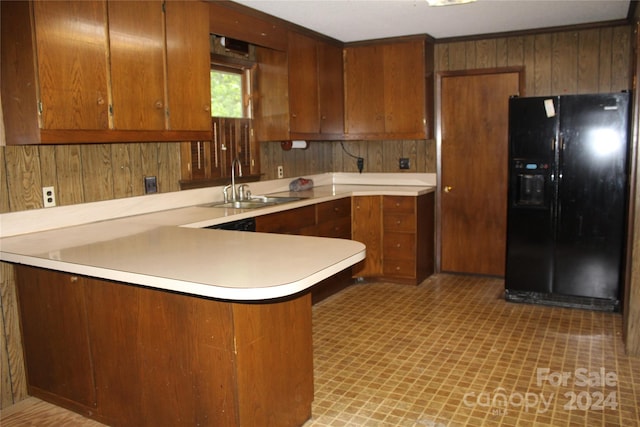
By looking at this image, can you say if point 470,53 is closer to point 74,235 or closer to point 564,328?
point 564,328

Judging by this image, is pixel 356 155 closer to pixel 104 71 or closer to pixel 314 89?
pixel 314 89

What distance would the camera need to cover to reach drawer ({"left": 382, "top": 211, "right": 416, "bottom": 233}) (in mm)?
4797

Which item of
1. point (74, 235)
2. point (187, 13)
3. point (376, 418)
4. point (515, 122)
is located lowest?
point (376, 418)

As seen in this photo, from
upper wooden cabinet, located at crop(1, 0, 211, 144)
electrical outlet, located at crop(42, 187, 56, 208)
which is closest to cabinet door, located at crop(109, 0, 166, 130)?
upper wooden cabinet, located at crop(1, 0, 211, 144)

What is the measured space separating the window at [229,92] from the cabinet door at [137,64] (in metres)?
1.00

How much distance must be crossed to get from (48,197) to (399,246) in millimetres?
3010

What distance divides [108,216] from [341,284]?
7.40 ft

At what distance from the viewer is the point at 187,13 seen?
3.20 m

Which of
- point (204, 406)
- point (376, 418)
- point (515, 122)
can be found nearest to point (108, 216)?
point (204, 406)

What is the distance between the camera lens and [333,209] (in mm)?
4594

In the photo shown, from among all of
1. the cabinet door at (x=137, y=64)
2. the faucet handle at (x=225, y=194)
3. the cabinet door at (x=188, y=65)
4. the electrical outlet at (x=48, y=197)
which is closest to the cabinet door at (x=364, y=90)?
the faucet handle at (x=225, y=194)

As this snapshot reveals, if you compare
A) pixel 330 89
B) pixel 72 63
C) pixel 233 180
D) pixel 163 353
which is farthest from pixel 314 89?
pixel 163 353

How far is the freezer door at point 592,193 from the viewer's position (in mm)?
3908

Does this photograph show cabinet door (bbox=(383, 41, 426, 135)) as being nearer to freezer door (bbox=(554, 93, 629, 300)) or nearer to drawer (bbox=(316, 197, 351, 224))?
drawer (bbox=(316, 197, 351, 224))
